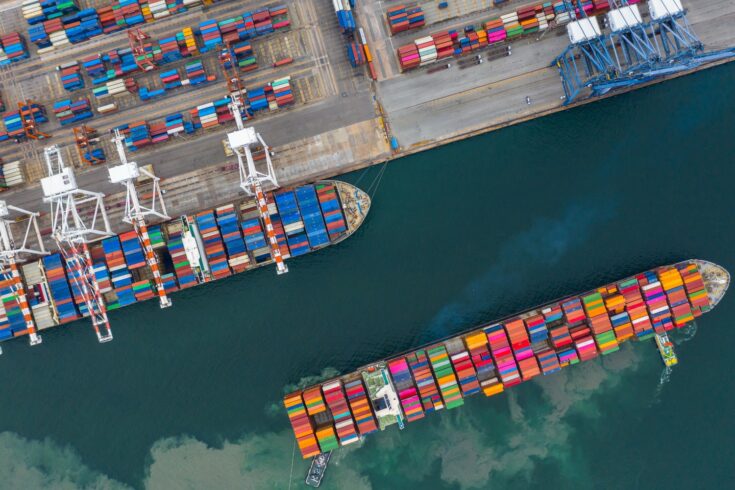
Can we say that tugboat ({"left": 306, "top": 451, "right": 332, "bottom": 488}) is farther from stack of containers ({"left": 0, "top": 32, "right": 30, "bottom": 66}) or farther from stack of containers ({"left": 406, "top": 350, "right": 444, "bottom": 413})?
stack of containers ({"left": 0, "top": 32, "right": 30, "bottom": 66})

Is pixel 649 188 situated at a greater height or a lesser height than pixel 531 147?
lesser

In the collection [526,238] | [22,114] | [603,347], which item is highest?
[22,114]

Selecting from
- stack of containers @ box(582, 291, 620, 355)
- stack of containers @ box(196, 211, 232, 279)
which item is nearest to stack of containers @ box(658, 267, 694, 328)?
stack of containers @ box(582, 291, 620, 355)

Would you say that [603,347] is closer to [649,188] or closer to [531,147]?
[649,188]

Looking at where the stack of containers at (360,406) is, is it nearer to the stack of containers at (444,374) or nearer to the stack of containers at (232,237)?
the stack of containers at (444,374)

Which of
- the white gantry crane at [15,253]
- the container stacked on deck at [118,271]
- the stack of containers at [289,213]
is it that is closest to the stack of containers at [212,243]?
the stack of containers at [289,213]

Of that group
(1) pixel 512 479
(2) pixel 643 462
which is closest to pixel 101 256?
(1) pixel 512 479
